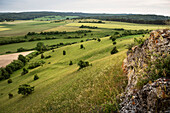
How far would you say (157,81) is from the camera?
21.5 ft

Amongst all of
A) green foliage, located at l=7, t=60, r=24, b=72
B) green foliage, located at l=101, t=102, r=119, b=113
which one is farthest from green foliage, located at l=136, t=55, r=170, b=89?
green foliage, located at l=7, t=60, r=24, b=72

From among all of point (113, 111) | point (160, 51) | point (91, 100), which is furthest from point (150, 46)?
point (91, 100)

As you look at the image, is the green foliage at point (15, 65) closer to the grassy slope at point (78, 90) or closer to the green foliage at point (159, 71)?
the grassy slope at point (78, 90)

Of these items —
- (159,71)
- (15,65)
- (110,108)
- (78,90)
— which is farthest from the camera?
(15,65)

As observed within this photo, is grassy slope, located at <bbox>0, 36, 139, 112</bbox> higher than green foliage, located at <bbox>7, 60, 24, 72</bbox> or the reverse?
higher

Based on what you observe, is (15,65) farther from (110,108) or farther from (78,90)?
(110,108)

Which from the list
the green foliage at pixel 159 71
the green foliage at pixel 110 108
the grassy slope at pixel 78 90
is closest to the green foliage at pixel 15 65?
the grassy slope at pixel 78 90

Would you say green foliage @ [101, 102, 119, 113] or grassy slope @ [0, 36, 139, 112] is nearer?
green foliage @ [101, 102, 119, 113]

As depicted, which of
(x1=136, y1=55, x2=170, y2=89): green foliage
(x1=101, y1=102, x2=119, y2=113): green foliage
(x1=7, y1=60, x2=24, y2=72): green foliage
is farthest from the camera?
(x1=7, y1=60, x2=24, y2=72): green foliage

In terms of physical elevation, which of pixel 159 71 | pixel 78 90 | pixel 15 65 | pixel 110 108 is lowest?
pixel 15 65

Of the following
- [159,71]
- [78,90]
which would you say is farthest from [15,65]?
[159,71]

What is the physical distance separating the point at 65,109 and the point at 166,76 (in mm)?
10399

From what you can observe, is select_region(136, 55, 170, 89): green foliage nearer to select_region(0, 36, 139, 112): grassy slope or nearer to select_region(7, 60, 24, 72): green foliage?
select_region(0, 36, 139, 112): grassy slope

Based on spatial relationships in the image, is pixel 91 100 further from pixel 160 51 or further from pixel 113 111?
pixel 160 51
